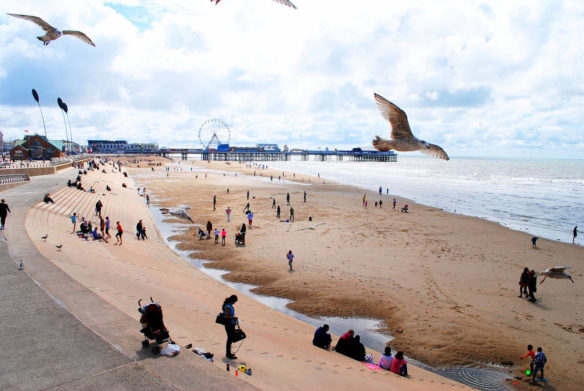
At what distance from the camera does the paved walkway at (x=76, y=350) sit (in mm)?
4449

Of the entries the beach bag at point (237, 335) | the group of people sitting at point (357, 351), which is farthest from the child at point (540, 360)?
the beach bag at point (237, 335)

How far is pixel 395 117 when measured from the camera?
7.01 m

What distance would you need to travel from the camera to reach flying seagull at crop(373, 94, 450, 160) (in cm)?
694

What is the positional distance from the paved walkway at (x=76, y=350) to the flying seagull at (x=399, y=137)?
527 centimetres

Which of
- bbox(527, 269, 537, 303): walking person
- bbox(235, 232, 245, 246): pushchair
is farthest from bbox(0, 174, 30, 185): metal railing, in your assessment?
bbox(527, 269, 537, 303): walking person

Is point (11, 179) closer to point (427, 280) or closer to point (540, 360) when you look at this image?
point (427, 280)

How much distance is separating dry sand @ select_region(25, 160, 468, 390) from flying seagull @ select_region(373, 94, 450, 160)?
489 centimetres

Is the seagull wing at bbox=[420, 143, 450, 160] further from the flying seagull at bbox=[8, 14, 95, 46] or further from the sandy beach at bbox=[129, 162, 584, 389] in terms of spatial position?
the flying seagull at bbox=[8, 14, 95, 46]

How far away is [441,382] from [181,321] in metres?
6.48

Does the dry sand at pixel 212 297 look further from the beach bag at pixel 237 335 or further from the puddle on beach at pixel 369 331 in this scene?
the beach bag at pixel 237 335

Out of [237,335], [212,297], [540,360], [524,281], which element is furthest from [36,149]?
[540,360]

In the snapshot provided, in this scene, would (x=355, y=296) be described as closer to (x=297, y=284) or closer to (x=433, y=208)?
(x=297, y=284)

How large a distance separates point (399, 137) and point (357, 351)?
5200 mm

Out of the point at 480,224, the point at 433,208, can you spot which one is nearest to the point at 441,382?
the point at 480,224
